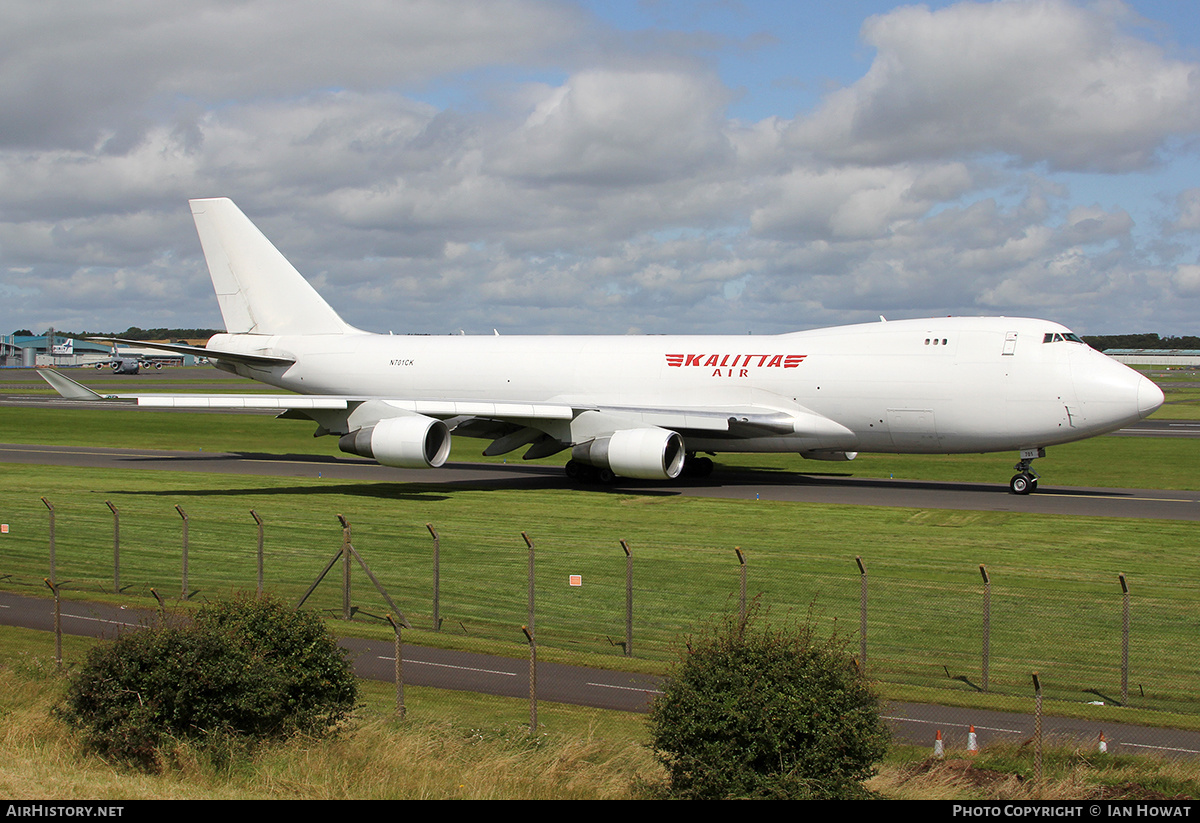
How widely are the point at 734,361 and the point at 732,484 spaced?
14.4ft

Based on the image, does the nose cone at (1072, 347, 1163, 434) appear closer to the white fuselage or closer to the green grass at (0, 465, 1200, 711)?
the white fuselage

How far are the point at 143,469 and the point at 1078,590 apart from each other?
116ft

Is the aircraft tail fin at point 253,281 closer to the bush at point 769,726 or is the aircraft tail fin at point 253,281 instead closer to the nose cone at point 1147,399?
the nose cone at point 1147,399

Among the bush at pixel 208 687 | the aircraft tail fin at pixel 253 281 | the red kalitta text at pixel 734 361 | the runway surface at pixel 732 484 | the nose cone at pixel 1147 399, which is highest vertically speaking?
the aircraft tail fin at pixel 253 281

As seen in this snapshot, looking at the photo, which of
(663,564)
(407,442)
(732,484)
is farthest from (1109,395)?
(407,442)

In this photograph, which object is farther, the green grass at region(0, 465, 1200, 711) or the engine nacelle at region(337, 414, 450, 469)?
the engine nacelle at region(337, 414, 450, 469)

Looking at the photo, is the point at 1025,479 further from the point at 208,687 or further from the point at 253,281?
the point at 253,281

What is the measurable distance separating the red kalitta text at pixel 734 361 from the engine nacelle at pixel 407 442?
28.8 ft

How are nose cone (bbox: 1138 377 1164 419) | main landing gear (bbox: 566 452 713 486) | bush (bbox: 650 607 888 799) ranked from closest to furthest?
bush (bbox: 650 607 888 799)
nose cone (bbox: 1138 377 1164 419)
main landing gear (bbox: 566 452 713 486)

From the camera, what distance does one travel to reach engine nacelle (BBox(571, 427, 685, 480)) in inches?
1341

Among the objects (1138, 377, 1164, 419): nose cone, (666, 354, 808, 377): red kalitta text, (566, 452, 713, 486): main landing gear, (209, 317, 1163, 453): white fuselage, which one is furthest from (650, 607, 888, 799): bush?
(666, 354, 808, 377): red kalitta text

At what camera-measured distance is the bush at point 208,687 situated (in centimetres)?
1182

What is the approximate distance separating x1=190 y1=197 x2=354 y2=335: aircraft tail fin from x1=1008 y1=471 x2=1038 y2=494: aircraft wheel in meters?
28.3

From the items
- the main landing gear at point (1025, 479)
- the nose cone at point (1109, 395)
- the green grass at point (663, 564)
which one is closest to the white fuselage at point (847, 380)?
the nose cone at point (1109, 395)
